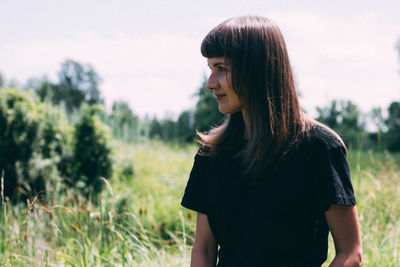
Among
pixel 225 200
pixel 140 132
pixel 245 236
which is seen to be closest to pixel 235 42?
pixel 225 200

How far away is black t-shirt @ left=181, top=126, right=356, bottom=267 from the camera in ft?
4.42

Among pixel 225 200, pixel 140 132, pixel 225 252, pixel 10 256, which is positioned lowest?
pixel 140 132

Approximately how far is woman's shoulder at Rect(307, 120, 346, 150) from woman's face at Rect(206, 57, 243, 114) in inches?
12.3

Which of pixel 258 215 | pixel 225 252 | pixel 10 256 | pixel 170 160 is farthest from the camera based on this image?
pixel 170 160

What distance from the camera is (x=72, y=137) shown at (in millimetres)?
7160

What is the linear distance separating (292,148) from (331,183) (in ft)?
0.67

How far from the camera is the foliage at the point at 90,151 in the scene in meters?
6.82

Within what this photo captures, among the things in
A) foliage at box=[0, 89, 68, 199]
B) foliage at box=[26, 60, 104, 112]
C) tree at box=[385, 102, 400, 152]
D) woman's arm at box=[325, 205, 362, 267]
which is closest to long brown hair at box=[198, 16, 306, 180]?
woman's arm at box=[325, 205, 362, 267]

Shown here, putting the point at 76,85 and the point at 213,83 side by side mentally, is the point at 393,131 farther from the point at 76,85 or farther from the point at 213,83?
the point at 76,85

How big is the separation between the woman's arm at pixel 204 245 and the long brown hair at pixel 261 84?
0.34 meters

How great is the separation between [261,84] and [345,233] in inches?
25.2

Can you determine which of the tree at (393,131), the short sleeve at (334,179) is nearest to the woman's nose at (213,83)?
the short sleeve at (334,179)

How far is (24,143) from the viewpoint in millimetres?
6242

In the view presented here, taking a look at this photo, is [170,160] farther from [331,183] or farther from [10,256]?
[331,183]
